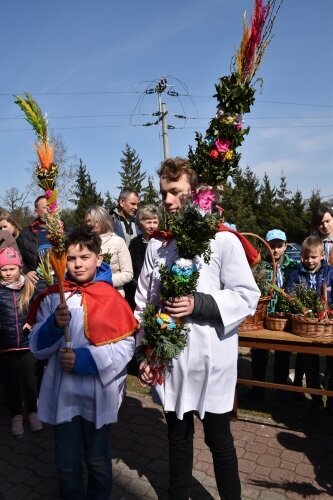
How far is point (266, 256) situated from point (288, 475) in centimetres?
224

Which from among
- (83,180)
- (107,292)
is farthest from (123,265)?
(83,180)

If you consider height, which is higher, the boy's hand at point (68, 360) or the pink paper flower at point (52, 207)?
the pink paper flower at point (52, 207)

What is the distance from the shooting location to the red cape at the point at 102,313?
2574 millimetres

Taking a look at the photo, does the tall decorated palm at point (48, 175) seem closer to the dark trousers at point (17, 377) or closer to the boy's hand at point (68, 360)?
the boy's hand at point (68, 360)

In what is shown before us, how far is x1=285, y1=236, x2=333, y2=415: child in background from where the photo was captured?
4.13 metres

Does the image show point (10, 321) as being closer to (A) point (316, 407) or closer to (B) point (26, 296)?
(B) point (26, 296)

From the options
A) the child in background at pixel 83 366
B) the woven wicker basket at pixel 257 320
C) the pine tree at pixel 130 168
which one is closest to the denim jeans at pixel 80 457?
the child in background at pixel 83 366

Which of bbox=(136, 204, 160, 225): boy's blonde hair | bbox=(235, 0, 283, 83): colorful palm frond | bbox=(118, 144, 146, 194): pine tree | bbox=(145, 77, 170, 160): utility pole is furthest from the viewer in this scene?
bbox=(118, 144, 146, 194): pine tree

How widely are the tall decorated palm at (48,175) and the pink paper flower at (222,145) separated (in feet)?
2.91

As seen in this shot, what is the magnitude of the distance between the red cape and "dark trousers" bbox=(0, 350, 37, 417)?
1585mm

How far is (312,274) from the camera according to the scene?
4.21 meters

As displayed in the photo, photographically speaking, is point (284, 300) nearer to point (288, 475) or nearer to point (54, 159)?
point (288, 475)

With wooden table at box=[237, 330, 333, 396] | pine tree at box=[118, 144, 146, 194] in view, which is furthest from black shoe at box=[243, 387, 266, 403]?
pine tree at box=[118, 144, 146, 194]

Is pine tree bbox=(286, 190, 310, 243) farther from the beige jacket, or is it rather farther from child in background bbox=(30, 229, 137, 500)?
child in background bbox=(30, 229, 137, 500)
